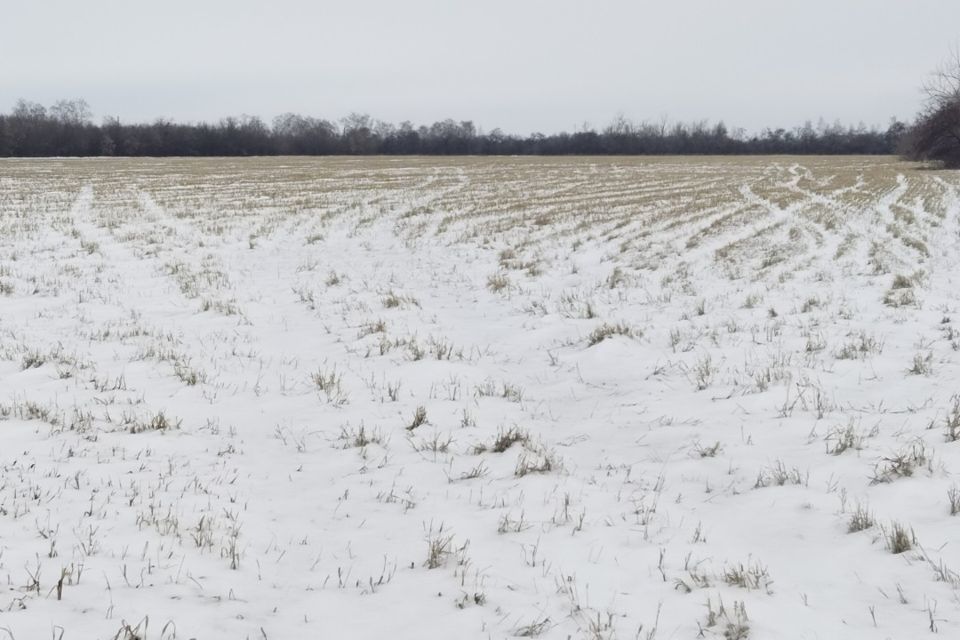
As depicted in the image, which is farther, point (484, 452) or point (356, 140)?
point (356, 140)

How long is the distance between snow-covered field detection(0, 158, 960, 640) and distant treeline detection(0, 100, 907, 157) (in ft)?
329

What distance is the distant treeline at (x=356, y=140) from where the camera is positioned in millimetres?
96500

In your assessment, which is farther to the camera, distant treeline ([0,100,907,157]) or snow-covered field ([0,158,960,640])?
distant treeline ([0,100,907,157])

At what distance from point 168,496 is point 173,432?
1.14 metres

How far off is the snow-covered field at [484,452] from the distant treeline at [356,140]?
329 ft

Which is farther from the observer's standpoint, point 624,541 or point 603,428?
point 603,428

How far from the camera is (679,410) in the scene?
Result: 5.55m

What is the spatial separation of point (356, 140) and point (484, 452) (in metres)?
112

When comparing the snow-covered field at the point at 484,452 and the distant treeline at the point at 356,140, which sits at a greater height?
the distant treeline at the point at 356,140

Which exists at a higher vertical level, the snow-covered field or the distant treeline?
the distant treeline

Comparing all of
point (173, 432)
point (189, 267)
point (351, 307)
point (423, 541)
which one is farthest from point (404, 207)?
point (423, 541)

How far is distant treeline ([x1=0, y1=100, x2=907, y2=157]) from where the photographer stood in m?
96.5

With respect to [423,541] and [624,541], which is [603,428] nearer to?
[624,541]

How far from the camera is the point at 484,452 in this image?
4.88 meters
